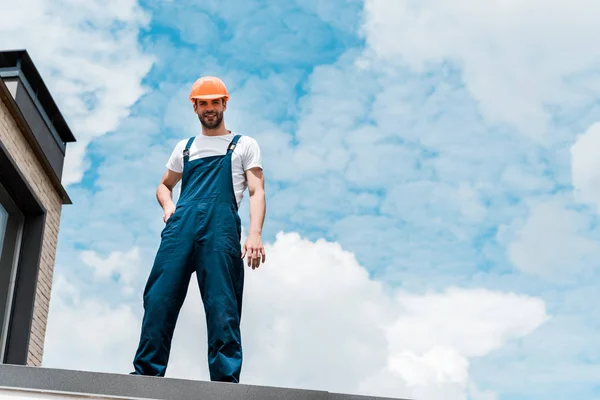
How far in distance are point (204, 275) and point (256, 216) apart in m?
0.46

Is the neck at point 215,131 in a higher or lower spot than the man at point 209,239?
higher

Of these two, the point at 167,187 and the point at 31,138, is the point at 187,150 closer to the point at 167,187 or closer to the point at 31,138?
the point at 167,187

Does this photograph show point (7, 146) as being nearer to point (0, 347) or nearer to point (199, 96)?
point (0, 347)

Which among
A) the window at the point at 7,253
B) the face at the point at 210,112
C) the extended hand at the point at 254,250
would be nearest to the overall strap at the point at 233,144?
A: the face at the point at 210,112

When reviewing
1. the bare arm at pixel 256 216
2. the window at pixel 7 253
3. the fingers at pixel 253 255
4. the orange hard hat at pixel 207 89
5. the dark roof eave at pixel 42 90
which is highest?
the dark roof eave at pixel 42 90

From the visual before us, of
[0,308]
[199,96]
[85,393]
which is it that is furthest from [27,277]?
[85,393]

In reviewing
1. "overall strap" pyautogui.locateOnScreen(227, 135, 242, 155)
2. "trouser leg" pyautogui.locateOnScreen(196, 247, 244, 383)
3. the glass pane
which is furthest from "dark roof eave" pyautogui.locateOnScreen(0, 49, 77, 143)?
"trouser leg" pyautogui.locateOnScreen(196, 247, 244, 383)

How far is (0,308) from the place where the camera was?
25.6 ft

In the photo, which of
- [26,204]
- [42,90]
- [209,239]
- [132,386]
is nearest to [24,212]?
[26,204]

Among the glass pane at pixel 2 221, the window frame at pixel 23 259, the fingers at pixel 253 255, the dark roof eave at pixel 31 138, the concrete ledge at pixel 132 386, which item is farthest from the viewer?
the glass pane at pixel 2 221

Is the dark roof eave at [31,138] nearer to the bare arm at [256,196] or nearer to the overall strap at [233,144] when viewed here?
the overall strap at [233,144]

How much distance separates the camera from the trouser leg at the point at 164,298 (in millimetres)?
4020

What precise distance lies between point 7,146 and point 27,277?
140 centimetres

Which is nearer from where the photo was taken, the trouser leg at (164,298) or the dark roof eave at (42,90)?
the trouser leg at (164,298)
